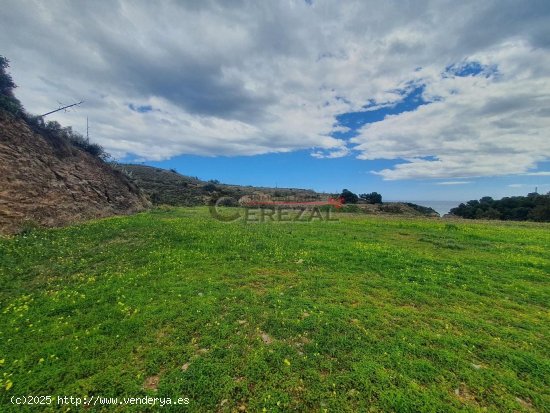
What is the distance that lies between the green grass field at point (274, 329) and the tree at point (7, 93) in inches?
488

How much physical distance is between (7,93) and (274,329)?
2730 cm

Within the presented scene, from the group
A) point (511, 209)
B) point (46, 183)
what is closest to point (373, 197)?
point (511, 209)

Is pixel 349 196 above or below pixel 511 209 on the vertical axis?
above

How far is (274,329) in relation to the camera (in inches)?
270

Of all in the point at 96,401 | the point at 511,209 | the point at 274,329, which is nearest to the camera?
the point at 96,401

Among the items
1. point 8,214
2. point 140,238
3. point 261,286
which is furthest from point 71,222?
point 261,286

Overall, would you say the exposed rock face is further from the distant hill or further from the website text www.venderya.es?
the distant hill

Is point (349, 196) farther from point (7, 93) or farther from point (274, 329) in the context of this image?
point (274, 329)

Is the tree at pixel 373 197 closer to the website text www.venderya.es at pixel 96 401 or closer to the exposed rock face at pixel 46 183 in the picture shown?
the exposed rock face at pixel 46 183

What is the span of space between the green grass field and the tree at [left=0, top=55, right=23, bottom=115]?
1241 cm

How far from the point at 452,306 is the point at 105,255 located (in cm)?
1430

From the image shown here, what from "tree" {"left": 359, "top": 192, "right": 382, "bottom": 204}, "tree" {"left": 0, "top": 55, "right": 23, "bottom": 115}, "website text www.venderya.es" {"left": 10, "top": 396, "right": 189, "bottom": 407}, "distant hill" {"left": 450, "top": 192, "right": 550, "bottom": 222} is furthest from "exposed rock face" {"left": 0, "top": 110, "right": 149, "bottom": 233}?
"distant hill" {"left": 450, "top": 192, "right": 550, "bottom": 222}

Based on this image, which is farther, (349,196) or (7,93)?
(349,196)

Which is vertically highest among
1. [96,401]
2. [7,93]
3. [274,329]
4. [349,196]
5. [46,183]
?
[7,93]
